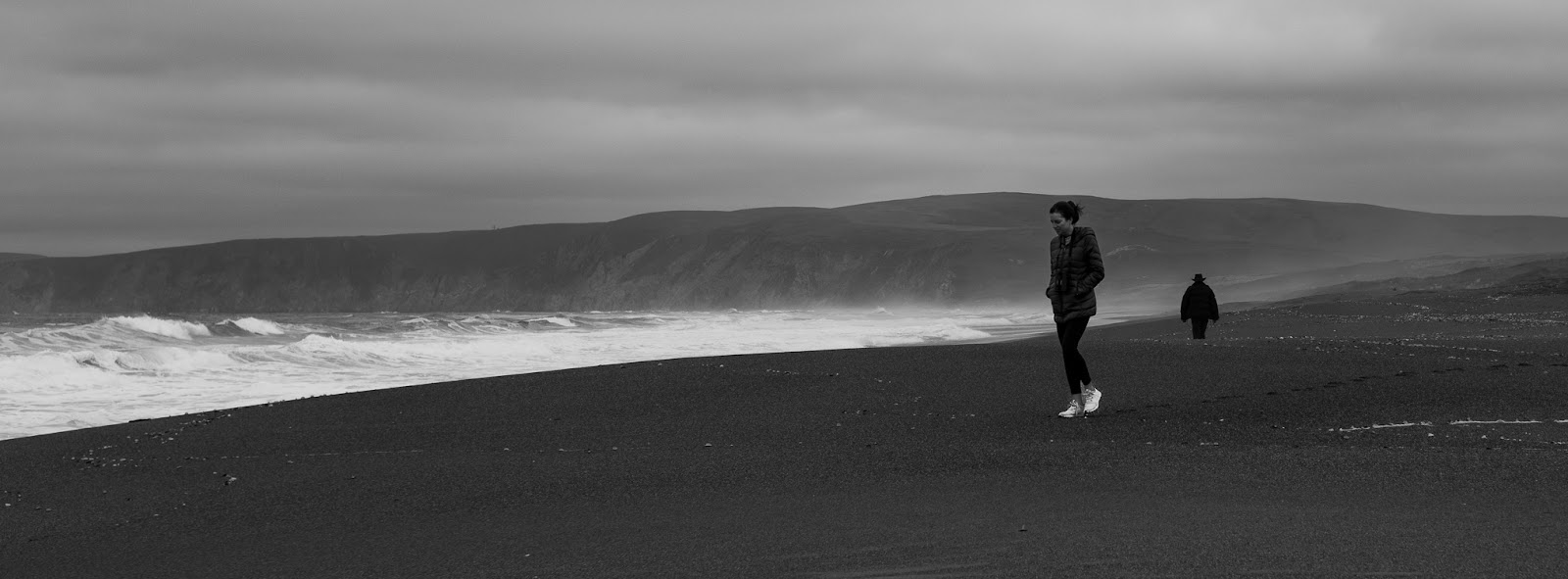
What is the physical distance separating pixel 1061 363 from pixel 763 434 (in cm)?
516

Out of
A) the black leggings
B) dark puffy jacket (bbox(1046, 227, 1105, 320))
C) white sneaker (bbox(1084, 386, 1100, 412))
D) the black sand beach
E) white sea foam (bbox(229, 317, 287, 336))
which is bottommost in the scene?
white sea foam (bbox(229, 317, 287, 336))

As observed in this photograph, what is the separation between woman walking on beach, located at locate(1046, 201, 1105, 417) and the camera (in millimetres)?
9484

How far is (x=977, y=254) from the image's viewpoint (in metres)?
122

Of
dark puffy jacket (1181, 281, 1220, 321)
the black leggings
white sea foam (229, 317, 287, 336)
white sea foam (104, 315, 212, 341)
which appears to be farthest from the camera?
white sea foam (229, 317, 287, 336)

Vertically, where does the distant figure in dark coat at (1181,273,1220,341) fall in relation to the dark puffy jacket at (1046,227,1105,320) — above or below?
below

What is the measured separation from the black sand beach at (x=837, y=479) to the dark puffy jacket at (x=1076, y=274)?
844 millimetres

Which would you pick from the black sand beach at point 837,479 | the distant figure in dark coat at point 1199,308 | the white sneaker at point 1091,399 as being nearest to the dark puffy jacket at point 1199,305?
the distant figure in dark coat at point 1199,308

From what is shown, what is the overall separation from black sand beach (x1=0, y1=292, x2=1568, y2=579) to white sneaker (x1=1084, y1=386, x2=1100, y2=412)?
10.7 inches

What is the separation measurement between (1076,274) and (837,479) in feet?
11.3

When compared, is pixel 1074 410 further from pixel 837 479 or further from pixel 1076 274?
pixel 837 479

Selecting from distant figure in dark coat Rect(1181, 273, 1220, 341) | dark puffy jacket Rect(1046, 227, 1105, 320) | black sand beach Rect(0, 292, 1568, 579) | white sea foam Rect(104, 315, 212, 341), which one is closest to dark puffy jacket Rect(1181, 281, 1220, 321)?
distant figure in dark coat Rect(1181, 273, 1220, 341)

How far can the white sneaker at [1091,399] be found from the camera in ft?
31.6

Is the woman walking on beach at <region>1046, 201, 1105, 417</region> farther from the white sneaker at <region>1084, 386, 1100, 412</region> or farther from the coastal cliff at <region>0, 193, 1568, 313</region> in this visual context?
the coastal cliff at <region>0, 193, 1568, 313</region>

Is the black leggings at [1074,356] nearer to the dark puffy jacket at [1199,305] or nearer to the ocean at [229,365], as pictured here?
the ocean at [229,365]
